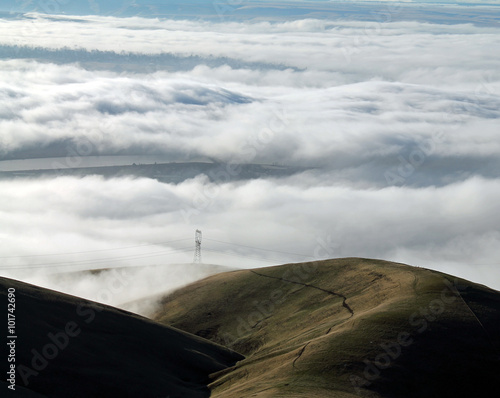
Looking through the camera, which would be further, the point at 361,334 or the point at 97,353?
the point at 361,334

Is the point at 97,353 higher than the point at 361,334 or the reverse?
the reverse

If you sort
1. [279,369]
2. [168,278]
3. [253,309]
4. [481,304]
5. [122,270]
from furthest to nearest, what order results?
[122,270] → [168,278] → [253,309] → [481,304] → [279,369]

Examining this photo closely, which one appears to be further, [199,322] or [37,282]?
[37,282]

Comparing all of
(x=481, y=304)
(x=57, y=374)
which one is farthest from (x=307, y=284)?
(x=57, y=374)

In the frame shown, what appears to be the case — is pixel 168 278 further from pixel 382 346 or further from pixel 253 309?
pixel 382 346
